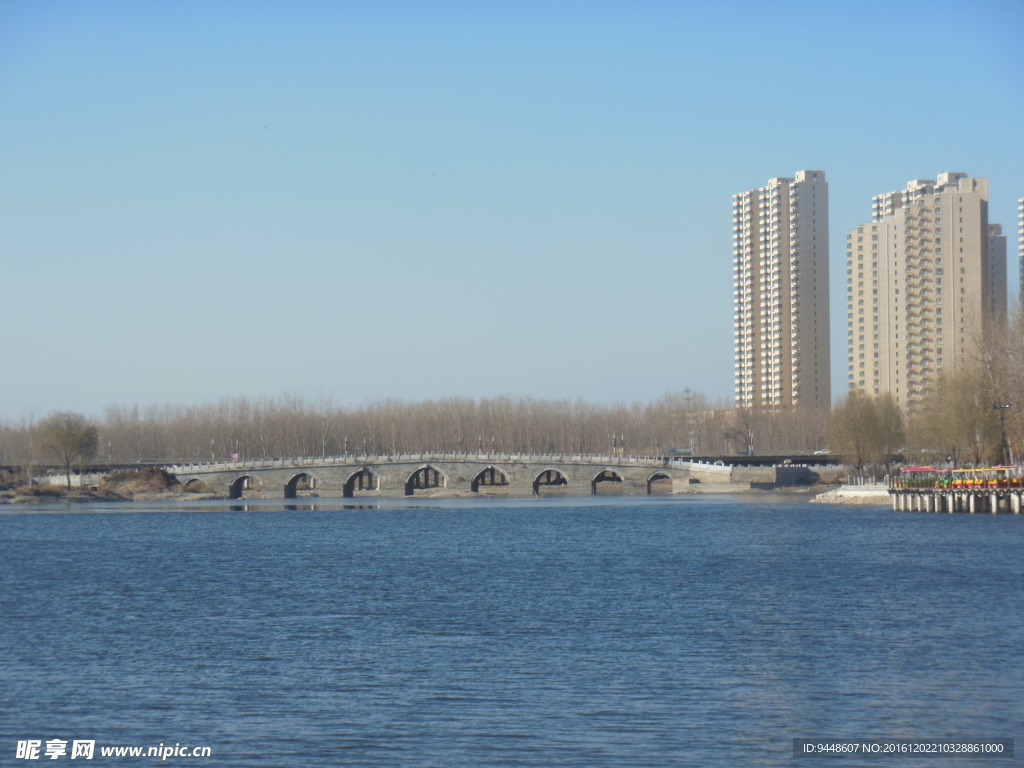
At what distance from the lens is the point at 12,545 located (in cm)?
5512

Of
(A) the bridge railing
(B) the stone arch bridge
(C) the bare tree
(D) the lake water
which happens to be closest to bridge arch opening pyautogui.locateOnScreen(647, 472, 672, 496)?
(B) the stone arch bridge

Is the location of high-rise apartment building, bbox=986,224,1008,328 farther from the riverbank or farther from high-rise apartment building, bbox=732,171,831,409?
the riverbank

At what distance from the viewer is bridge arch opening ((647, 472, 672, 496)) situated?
11178 centimetres

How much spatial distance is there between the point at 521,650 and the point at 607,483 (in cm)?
10353

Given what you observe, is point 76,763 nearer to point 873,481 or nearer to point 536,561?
point 536,561

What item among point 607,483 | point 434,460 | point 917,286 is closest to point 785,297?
point 917,286

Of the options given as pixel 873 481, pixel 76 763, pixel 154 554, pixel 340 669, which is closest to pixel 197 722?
pixel 76 763

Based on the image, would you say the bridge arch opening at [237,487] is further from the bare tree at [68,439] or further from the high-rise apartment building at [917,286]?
the high-rise apartment building at [917,286]

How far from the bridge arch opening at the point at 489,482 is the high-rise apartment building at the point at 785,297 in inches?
1397

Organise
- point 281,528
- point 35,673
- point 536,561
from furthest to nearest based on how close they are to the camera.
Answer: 1. point 281,528
2. point 536,561
3. point 35,673

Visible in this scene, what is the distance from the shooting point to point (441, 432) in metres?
148

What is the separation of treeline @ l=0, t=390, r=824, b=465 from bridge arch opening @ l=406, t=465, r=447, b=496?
458 cm

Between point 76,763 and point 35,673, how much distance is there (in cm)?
656

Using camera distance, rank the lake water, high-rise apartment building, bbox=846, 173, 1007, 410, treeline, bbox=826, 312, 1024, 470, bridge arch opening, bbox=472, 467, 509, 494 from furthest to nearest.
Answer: high-rise apartment building, bbox=846, 173, 1007, 410 < bridge arch opening, bbox=472, 467, 509, 494 < treeline, bbox=826, 312, 1024, 470 < the lake water
